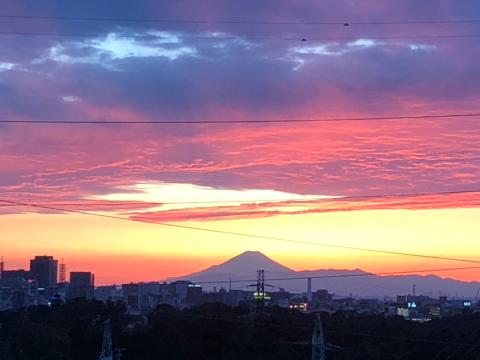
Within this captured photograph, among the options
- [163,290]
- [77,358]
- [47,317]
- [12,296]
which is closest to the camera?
[77,358]

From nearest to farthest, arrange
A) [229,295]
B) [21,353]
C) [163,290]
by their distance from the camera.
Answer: [21,353]
[229,295]
[163,290]

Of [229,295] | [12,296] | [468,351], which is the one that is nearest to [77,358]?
[468,351]

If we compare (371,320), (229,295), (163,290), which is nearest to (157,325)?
(371,320)

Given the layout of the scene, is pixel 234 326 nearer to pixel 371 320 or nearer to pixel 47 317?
pixel 371 320

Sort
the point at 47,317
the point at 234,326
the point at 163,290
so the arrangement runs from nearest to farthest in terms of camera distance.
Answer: the point at 234,326 → the point at 47,317 → the point at 163,290

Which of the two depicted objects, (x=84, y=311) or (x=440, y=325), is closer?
(x=440, y=325)

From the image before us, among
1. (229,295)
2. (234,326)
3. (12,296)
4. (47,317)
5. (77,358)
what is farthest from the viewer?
(229,295)

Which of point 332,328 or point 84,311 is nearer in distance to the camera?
point 332,328

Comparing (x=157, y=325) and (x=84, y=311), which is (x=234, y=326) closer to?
(x=157, y=325)

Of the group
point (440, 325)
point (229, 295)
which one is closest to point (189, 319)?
point (440, 325)
